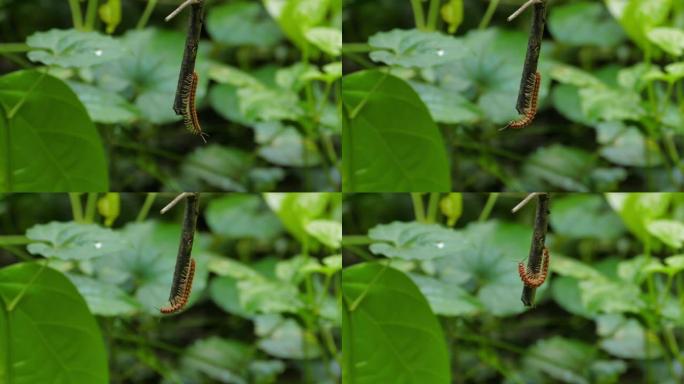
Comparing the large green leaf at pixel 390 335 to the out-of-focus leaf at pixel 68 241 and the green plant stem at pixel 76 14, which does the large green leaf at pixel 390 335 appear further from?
the green plant stem at pixel 76 14

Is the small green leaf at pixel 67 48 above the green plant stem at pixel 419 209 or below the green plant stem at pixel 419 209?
above

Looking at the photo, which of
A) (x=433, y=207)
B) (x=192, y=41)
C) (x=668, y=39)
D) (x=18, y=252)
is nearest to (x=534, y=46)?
(x=668, y=39)

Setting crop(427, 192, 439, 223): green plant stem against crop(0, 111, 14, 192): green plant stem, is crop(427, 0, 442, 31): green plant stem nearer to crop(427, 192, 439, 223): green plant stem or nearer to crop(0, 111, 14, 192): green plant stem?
crop(427, 192, 439, 223): green plant stem

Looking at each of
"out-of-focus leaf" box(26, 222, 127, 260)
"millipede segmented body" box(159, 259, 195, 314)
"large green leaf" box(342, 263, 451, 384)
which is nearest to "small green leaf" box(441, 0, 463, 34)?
"large green leaf" box(342, 263, 451, 384)

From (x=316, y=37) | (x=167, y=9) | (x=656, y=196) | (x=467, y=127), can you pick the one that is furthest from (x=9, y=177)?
(x=656, y=196)

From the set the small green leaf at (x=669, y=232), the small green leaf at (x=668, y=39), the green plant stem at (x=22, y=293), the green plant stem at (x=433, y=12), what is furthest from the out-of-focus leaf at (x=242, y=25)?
the small green leaf at (x=669, y=232)
